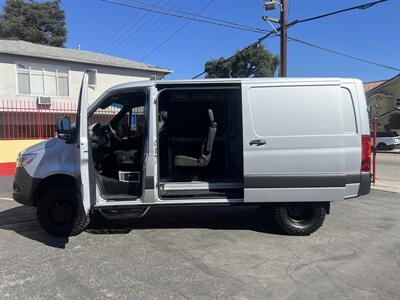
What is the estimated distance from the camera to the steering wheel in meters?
6.33

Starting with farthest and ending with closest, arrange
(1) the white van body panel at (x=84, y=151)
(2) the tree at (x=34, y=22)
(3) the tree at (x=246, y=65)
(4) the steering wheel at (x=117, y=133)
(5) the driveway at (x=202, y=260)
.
Result: (3) the tree at (x=246, y=65)
(2) the tree at (x=34, y=22)
(4) the steering wheel at (x=117, y=133)
(1) the white van body panel at (x=84, y=151)
(5) the driveway at (x=202, y=260)

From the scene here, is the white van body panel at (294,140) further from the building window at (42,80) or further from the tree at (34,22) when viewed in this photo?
the tree at (34,22)

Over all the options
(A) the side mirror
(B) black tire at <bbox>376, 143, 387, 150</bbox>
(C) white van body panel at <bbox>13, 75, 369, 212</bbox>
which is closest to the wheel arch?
(C) white van body panel at <bbox>13, 75, 369, 212</bbox>

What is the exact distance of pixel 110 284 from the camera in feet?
13.5

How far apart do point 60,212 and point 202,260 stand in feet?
7.78

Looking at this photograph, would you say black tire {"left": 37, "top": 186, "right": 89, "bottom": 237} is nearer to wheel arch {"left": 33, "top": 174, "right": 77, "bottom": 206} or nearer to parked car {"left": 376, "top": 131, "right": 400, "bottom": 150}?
wheel arch {"left": 33, "top": 174, "right": 77, "bottom": 206}

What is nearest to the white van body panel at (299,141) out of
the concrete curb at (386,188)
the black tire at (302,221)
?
the black tire at (302,221)

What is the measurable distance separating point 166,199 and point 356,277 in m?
2.67

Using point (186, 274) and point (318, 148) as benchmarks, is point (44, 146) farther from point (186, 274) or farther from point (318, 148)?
point (318, 148)

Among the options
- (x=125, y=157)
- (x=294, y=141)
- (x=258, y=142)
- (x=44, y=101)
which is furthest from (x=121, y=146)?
(x=44, y=101)

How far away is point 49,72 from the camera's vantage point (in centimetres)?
2144

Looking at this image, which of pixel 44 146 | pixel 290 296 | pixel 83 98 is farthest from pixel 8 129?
pixel 290 296

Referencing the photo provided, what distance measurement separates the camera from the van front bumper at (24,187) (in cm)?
575

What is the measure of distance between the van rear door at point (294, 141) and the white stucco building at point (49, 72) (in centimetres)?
1716
